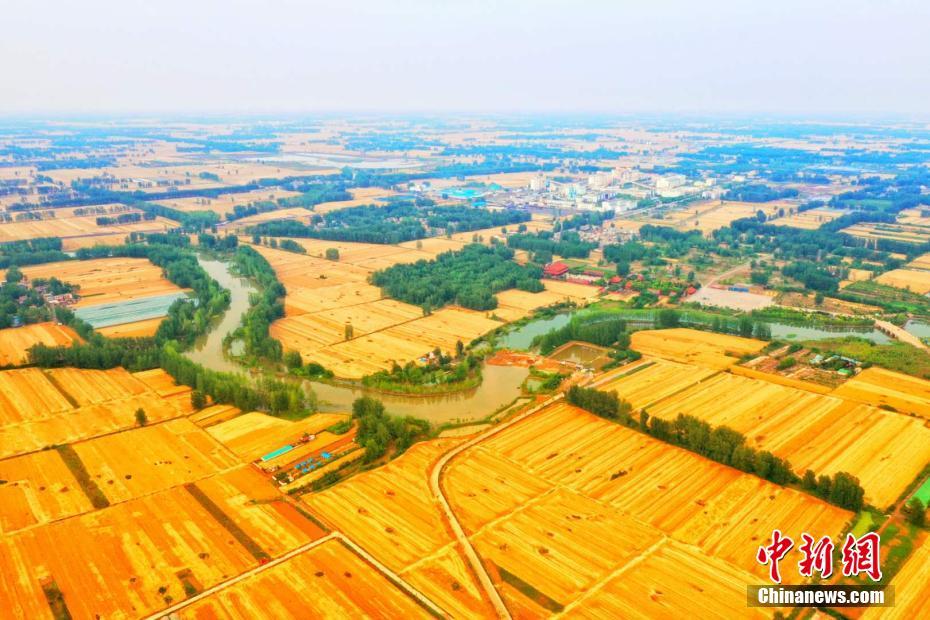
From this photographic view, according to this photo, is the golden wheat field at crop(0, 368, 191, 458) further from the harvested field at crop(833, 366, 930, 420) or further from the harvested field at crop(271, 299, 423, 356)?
the harvested field at crop(833, 366, 930, 420)

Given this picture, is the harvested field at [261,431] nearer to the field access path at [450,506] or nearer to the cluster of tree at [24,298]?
the field access path at [450,506]

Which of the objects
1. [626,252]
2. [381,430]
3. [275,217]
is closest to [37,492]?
[381,430]

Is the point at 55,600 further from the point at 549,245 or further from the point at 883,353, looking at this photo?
the point at 549,245

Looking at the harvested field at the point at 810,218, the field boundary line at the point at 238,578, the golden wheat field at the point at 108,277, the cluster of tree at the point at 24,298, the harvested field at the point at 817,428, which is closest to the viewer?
the field boundary line at the point at 238,578

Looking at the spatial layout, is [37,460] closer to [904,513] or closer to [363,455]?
[363,455]

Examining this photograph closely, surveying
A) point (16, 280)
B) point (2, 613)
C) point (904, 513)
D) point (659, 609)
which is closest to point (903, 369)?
point (904, 513)

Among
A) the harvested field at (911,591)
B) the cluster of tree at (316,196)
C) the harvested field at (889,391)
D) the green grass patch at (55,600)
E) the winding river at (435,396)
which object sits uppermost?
the cluster of tree at (316,196)

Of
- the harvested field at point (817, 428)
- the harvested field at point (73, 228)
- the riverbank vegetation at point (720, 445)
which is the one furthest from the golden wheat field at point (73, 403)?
the harvested field at point (73, 228)
